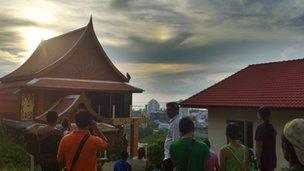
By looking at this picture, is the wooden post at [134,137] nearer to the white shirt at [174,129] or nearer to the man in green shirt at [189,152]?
the white shirt at [174,129]

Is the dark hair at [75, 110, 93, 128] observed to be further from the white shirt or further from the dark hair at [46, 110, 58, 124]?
the white shirt

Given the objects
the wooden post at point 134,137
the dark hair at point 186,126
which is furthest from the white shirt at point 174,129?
the wooden post at point 134,137

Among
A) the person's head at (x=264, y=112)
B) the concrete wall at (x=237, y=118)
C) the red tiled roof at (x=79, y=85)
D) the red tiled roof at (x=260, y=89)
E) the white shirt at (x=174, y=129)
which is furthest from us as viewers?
the red tiled roof at (x=79, y=85)

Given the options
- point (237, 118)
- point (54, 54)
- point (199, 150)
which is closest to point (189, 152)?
point (199, 150)

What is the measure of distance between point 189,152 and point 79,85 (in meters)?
23.4

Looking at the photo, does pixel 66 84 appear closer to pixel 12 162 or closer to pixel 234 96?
pixel 12 162

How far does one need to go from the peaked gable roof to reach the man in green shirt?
23.3 metres

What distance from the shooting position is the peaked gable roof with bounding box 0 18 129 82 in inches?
1144

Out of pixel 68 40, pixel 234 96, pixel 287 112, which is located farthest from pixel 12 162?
pixel 68 40

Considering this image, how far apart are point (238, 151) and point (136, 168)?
4.76m

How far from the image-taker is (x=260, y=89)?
1767 cm

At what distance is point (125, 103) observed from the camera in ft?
103

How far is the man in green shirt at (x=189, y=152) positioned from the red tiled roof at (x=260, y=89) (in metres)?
9.31

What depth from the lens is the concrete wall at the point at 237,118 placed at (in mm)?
14797
